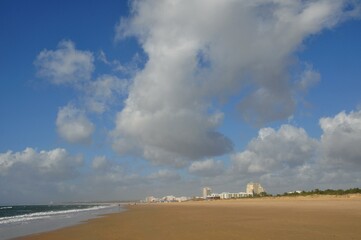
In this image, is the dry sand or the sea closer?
the dry sand

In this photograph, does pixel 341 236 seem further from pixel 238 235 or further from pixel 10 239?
pixel 10 239

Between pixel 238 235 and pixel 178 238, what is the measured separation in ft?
8.63

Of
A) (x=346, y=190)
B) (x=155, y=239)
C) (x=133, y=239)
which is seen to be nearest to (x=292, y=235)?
(x=155, y=239)

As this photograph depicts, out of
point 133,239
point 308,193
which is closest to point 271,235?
point 133,239

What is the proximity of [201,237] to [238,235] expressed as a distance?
1.62 metres

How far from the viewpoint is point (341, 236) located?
14.3 meters

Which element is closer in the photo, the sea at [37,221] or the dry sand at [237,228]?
the dry sand at [237,228]

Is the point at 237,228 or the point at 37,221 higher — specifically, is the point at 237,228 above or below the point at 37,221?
below

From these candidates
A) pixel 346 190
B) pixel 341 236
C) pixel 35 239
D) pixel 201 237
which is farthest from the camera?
pixel 346 190

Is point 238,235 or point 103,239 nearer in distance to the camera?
point 238,235

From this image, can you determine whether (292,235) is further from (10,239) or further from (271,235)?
(10,239)

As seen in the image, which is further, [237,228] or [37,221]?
[37,221]

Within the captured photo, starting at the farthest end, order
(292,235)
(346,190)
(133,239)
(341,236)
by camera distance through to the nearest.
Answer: (346,190) → (133,239) → (292,235) → (341,236)

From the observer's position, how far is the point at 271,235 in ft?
51.6
